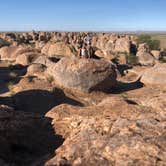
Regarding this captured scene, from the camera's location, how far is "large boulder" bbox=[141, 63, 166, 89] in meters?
29.2

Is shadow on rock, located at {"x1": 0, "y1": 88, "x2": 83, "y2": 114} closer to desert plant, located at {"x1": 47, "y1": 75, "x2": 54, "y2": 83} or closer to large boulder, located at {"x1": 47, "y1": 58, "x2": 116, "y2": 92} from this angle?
large boulder, located at {"x1": 47, "y1": 58, "x2": 116, "y2": 92}

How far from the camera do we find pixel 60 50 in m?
48.2

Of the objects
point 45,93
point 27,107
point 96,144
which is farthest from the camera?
point 45,93

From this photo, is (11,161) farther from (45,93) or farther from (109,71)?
(109,71)

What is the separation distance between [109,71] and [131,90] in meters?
2.42

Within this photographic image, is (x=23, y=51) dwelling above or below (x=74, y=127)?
below

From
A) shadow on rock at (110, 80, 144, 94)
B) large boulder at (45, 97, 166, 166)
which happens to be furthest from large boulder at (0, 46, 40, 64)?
large boulder at (45, 97, 166, 166)

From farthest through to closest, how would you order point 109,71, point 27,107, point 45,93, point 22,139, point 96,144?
1. point 109,71
2. point 45,93
3. point 27,107
4. point 22,139
5. point 96,144

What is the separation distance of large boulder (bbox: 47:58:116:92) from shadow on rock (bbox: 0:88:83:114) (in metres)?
2.26

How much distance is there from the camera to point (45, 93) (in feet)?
80.7

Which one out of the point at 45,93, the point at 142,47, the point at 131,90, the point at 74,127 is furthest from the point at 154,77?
the point at 142,47

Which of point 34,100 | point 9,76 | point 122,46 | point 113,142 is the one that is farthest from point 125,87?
point 122,46

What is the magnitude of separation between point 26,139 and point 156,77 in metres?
24.0

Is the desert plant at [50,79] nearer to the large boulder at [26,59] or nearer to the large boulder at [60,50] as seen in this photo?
the large boulder at [26,59]
